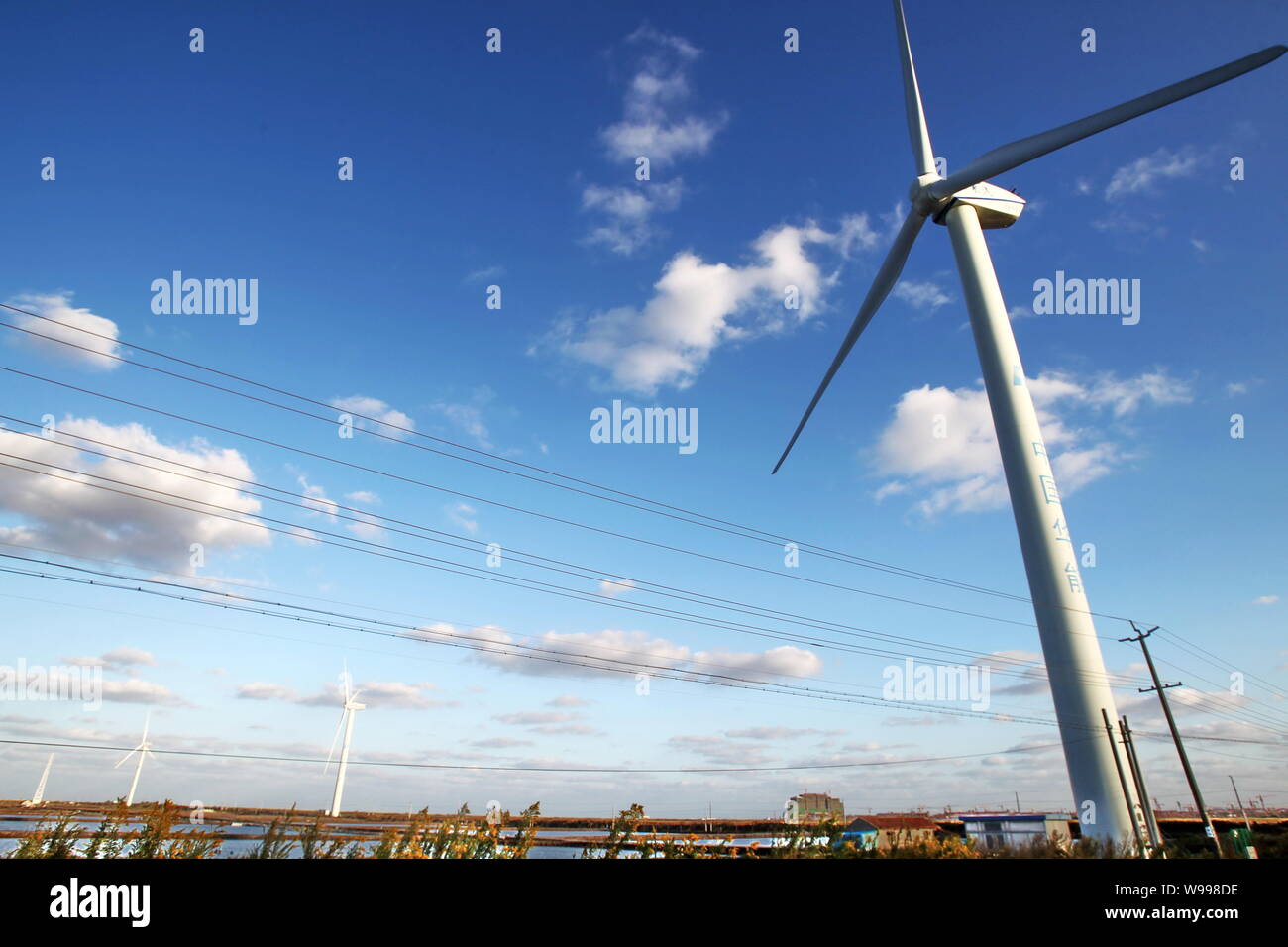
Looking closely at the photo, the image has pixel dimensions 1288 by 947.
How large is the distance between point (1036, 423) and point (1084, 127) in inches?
537

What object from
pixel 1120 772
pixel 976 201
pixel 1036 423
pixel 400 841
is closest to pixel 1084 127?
pixel 976 201

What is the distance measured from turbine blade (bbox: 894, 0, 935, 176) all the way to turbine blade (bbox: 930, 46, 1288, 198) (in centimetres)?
332

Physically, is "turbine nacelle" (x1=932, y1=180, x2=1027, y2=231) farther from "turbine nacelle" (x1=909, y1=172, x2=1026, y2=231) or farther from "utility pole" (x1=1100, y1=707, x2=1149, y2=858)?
"utility pole" (x1=1100, y1=707, x2=1149, y2=858)

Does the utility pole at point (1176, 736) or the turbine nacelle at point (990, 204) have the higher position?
the turbine nacelle at point (990, 204)

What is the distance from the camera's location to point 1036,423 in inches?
1156

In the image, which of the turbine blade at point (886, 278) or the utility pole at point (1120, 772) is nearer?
the utility pole at point (1120, 772)

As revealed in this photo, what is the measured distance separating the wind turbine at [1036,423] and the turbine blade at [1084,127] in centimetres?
4

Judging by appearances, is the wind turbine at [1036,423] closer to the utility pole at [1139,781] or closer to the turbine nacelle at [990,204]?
the turbine nacelle at [990,204]

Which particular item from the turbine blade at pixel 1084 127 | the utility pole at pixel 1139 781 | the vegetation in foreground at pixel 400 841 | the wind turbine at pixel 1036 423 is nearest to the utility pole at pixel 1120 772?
the wind turbine at pixel 1036 423

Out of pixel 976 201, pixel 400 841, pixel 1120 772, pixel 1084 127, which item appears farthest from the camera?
pixel 976 201

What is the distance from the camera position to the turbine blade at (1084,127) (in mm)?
24844

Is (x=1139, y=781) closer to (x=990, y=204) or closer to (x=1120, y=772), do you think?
(x=1120, y=772)

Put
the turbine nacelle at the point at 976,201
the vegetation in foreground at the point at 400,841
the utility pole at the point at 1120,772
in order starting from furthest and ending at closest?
the turbine nacelle at the point at 976,201, the utility pole at the point at 1120,772, the vegetation in foreground at the point at 400,841
